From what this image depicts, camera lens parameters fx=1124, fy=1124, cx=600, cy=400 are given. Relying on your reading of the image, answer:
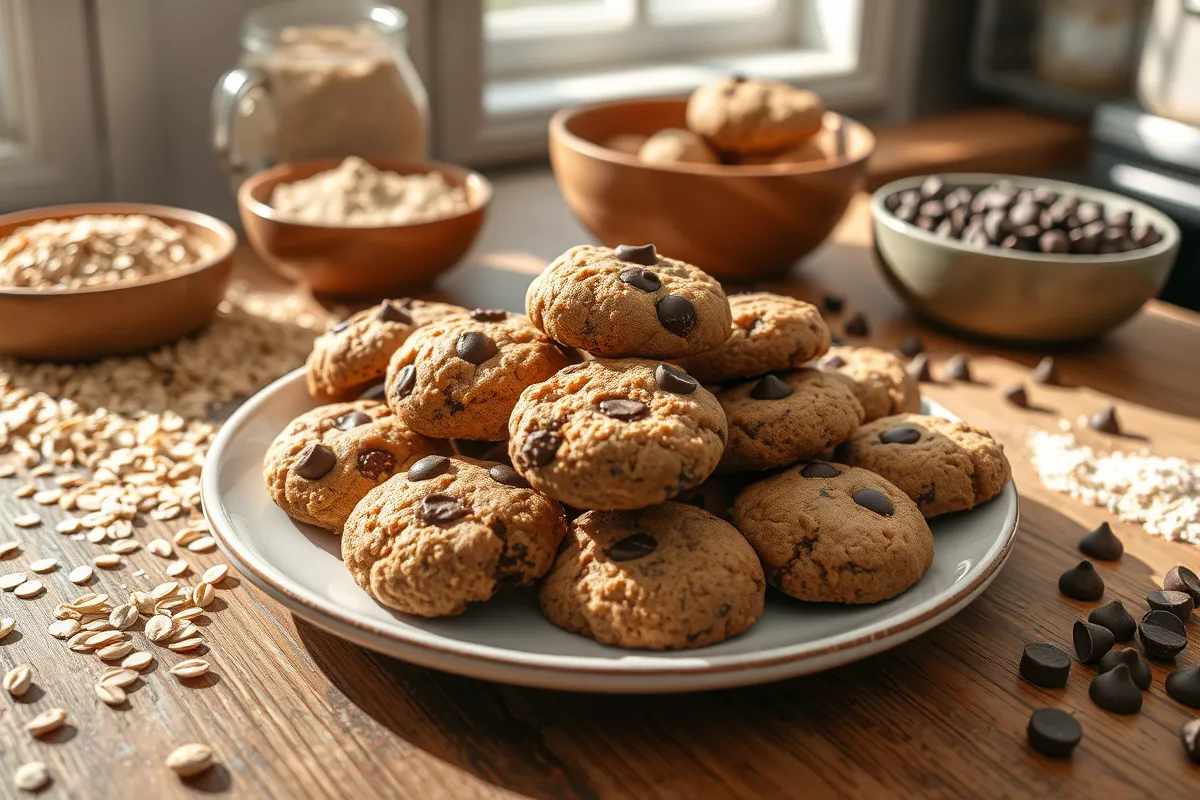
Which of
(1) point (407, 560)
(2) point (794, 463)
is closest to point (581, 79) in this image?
(2) point (794, 463)

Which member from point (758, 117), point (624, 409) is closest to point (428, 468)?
point (624, 409)

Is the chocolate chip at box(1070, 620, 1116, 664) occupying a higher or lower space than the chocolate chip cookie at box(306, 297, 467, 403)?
lower

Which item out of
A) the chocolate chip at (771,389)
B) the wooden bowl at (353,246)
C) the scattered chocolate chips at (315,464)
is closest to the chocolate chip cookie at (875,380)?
the chocolate chip at (771,389)

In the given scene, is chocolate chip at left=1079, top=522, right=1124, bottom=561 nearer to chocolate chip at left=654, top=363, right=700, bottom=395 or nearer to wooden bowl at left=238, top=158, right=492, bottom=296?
chocolate chip at left=654, top=363, right=700, bottom=395

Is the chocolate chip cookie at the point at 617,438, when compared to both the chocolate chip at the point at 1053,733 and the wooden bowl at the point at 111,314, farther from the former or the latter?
the wooden bowl at the point at 111,314

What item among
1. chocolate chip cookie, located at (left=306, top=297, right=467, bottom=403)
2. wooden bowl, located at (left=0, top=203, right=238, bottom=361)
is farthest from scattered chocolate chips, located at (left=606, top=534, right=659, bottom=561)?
wooden bowl, located at (left=0, top=203, right=238, bottom=361)

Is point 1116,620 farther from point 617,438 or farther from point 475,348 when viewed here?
point 475,348
